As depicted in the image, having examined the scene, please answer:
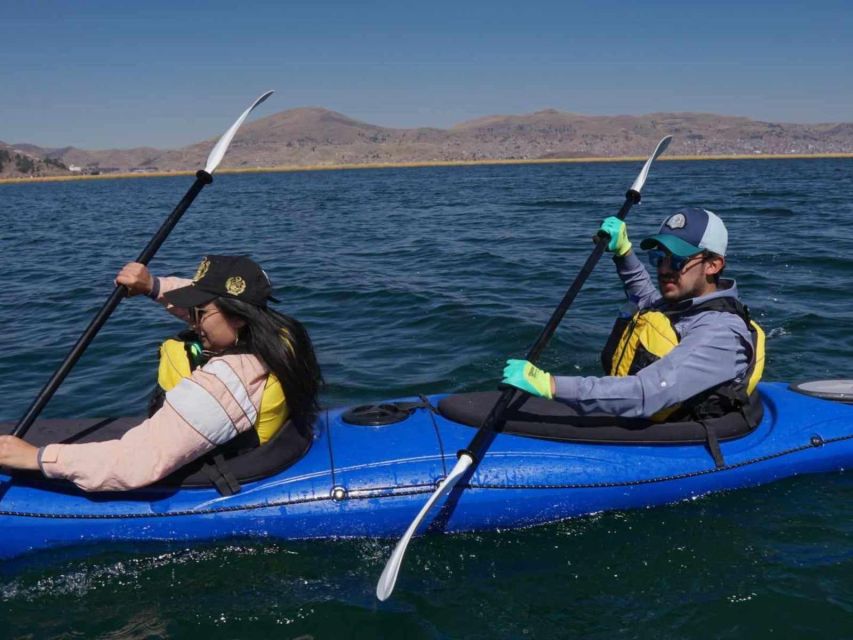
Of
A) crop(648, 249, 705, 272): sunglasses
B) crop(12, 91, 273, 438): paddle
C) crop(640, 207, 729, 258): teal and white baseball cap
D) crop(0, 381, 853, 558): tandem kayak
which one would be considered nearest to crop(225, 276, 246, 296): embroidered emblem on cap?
crop(0, 381, 853, 558): tandem kayak

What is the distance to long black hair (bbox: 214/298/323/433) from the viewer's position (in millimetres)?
3371

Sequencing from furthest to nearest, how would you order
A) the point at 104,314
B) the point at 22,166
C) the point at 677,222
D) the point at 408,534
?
Answer: the point at 22,166
the point at 104,314
the point at 677,222
the point at 408,534

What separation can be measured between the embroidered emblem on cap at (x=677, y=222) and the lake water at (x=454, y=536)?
1478mm

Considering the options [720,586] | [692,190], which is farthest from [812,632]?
[692,190]

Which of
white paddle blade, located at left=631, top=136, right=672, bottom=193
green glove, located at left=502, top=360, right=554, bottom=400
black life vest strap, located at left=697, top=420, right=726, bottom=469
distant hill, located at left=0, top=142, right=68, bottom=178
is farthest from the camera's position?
distant hill, located at left=0, top=142, right=68, bottom=178

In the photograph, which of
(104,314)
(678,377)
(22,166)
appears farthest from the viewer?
(22,166)

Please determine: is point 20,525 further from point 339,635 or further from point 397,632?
point 397,632

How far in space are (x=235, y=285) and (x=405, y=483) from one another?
1.28 meters

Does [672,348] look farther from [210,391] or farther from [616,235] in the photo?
[210,391]

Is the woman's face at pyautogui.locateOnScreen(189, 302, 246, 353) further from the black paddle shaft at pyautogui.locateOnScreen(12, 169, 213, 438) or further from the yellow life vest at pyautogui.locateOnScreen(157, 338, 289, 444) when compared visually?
the black paddle shaft at pyautogui.locateOnScreen(12, 169, 213, 438)

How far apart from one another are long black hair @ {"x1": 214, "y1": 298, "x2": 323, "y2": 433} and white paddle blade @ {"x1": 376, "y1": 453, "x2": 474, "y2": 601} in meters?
0.79

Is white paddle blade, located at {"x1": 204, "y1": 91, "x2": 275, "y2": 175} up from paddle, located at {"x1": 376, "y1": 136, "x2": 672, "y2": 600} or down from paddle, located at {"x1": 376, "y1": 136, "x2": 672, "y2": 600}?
up

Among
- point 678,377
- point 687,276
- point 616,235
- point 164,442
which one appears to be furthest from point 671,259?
point 164,442

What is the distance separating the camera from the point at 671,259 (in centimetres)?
388
